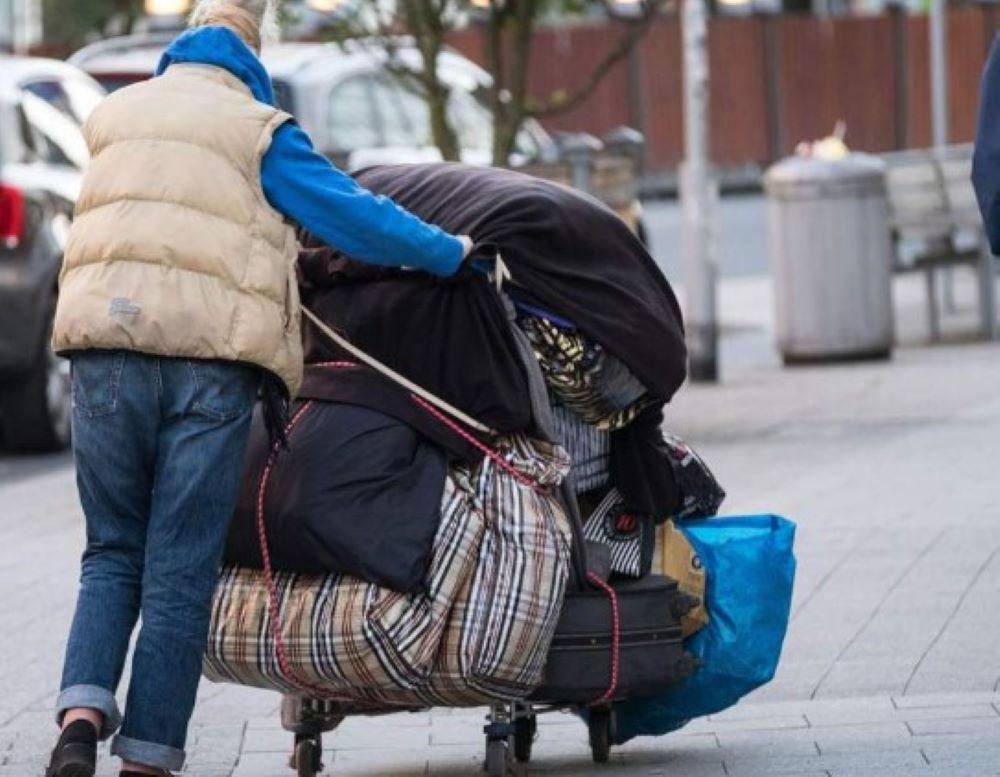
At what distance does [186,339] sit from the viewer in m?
5.13

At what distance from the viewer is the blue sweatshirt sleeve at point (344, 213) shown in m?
5.20

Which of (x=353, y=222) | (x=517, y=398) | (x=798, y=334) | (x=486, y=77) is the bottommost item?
(x=798, y=334)

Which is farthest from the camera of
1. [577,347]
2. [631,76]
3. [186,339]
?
[631,76]

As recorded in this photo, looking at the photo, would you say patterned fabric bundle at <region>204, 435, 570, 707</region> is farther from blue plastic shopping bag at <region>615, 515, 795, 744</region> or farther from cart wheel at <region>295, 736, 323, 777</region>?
blue plastic shopping bag at <region>615, 515, 795, 744</region>

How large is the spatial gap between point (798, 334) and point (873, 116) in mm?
24938

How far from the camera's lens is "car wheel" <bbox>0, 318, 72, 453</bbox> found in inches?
495

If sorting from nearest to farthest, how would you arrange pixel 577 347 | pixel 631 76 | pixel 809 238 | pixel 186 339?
pixel 186 339
pixel 577 347
pixel 809 238
pixel 631 76

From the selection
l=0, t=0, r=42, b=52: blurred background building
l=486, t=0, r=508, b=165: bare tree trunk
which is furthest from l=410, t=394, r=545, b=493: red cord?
l=0, t=0, r=42, b=52: blurred background building

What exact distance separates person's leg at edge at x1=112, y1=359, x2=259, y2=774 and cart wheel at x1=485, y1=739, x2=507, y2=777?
0.65m

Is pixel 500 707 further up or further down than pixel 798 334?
further up

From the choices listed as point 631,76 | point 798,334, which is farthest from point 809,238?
point 631,76

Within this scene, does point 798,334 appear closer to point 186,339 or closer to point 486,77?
point 486,77

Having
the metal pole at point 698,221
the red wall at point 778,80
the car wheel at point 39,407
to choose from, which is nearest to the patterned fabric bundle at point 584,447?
the car wheel at point 39,407

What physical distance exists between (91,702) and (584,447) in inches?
46.7
